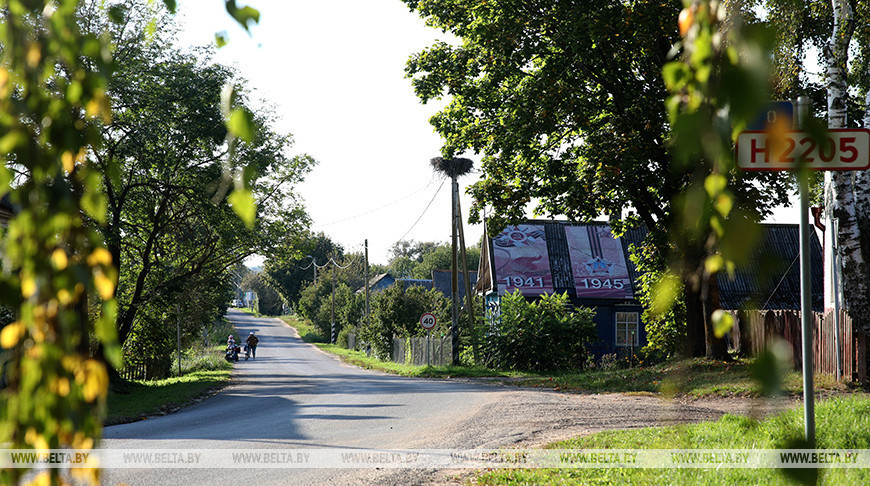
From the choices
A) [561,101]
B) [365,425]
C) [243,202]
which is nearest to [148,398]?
[365,425]

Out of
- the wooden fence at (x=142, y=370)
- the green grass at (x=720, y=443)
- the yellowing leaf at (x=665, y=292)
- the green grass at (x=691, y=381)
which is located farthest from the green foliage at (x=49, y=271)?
the wooden fence at (x=142, y=370)

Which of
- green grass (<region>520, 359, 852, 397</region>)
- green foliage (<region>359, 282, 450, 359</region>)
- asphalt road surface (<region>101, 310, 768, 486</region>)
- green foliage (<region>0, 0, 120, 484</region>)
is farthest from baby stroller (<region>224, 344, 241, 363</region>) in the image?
green foliage (<region>0, 0, 120, 484</region>)

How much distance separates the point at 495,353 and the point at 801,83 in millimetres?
16035

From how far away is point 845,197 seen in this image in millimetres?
13234

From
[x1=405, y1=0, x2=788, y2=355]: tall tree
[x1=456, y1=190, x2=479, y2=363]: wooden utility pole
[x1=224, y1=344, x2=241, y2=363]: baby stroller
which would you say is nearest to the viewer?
[x1=405, y1=0, x2=788, y2=355]: tall tree

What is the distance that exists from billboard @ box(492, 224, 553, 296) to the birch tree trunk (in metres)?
22.6

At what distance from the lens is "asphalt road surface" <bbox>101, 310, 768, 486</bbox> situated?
7.91 metres

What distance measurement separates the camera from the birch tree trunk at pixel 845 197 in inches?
511

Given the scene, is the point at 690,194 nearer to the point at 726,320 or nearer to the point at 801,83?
the point at 726,320

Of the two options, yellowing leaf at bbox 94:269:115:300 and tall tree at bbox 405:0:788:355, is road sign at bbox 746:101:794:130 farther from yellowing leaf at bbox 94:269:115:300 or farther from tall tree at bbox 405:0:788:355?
tall tree at bbox 405:0:788:355

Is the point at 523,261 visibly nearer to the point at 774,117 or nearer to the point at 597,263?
the point at 597,263

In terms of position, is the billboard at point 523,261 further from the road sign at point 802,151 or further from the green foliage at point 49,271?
the green foliage at point 49,271

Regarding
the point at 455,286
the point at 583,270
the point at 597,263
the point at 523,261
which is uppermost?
the point at 523,261

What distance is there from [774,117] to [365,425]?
37.1 ft
